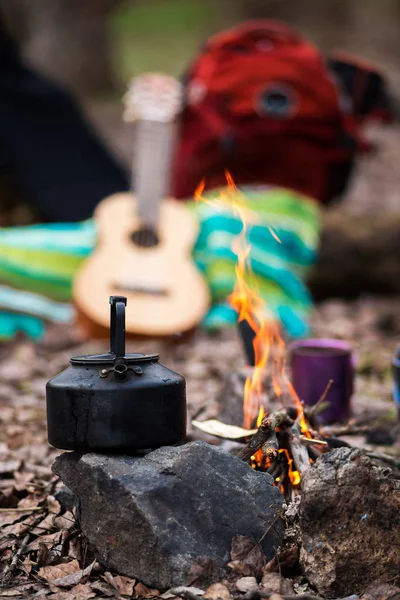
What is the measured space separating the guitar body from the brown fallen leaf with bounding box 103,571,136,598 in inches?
99.0

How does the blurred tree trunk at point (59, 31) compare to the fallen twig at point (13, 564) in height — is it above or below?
above

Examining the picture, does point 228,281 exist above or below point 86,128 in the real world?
below

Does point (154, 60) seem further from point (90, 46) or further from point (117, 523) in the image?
point (117, 523)

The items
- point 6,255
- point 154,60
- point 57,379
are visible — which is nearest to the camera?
point 57,379

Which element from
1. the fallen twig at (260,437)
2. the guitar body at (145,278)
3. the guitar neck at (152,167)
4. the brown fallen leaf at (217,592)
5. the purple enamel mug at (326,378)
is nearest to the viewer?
the brown fallen leaf at (217,592)

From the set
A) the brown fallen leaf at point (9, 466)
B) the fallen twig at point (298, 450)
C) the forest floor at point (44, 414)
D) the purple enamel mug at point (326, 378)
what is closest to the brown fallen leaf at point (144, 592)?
the forest floor at point (44, 414)

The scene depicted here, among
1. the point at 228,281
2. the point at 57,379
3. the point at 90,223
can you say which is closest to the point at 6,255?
the point at 90,223

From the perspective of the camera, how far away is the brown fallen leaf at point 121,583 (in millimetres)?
1840

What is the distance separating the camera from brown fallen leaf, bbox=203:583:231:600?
1.76 meters

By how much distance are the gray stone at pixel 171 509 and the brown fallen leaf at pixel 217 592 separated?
6 cm

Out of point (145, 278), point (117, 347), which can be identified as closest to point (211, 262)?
point (145, 278)

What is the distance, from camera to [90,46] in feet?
36.4

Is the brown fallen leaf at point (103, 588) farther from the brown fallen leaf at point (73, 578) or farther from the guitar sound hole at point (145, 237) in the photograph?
the guitar sound hole at point (145, 237)

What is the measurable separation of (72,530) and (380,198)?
23.8 feet
